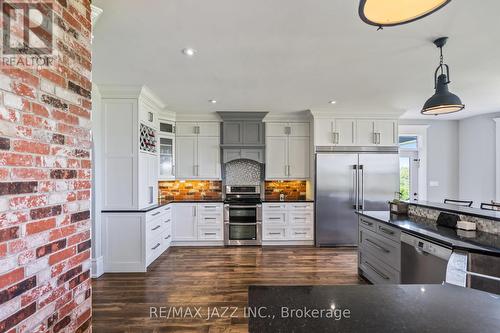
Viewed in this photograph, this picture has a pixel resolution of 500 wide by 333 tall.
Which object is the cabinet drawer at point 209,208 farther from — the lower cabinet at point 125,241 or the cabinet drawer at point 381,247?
the cabinet drawer at point 381,247

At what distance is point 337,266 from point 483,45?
3.13m

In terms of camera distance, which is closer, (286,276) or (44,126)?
(44,126)

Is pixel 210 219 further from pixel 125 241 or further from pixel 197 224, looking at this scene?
pixel 125 241

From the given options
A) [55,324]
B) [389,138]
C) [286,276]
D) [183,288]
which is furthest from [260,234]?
[55,324]

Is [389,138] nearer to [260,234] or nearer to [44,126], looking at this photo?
[260,234]

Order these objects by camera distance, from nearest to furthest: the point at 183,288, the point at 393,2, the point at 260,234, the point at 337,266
→ the point at 393,2 < the point at 183,288 < the point at 337,266 < the point at 260,234

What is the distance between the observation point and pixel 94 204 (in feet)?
11.0

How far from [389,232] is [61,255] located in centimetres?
286

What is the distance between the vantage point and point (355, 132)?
482cm

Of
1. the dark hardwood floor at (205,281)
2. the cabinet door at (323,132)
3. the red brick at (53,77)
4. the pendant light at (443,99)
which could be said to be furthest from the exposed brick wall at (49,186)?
the cabinet door at (323,132)

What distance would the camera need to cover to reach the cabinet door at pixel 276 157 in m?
5.05

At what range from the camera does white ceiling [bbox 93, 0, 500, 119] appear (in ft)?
6.02

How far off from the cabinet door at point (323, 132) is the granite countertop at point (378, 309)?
12.5 ft

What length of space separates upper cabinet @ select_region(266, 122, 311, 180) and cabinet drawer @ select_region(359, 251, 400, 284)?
2115 mm
